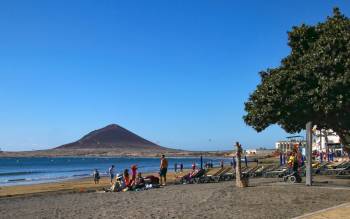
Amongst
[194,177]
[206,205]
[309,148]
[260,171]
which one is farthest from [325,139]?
[206,205]

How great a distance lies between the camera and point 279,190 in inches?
786

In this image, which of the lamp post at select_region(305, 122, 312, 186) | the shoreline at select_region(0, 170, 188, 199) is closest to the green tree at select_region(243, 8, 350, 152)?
the lamp post at select_region(305, 122, 312, 186)

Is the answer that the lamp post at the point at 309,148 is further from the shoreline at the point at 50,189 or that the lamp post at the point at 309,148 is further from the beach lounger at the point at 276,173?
the shoreline at the point at 50,189

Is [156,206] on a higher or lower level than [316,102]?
lower

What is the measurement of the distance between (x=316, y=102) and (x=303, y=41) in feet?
12.1

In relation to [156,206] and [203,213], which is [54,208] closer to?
[156,206]

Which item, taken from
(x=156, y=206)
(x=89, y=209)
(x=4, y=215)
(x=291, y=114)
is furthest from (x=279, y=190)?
(x=4, y=215)

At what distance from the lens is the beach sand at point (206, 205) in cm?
1422

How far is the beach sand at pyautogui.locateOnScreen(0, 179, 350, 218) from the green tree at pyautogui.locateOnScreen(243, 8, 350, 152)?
3.30 m

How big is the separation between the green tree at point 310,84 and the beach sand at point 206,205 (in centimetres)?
330

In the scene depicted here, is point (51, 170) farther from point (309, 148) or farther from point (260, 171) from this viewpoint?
point (309, 148)

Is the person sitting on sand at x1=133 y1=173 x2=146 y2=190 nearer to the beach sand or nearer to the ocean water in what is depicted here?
the beach sand

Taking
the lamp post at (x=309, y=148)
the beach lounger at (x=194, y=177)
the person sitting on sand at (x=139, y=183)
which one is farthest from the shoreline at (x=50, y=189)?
the lamp post at (x=309, y=148)

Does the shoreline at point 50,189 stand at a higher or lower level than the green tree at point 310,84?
lower
